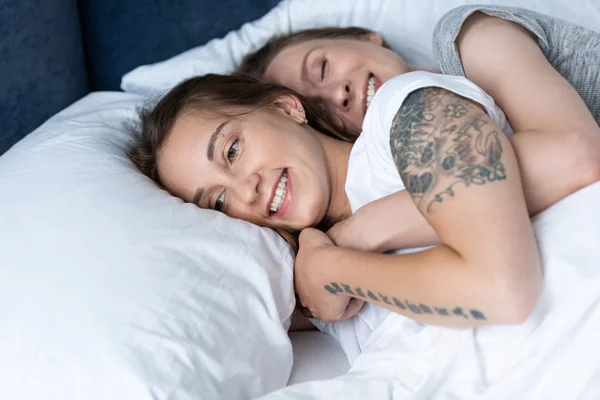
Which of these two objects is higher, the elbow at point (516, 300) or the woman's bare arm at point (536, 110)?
the woman's bare arm at point (536, 110)

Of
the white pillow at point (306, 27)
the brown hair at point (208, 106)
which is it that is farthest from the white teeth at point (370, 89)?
the white pillow at point (306, 27)

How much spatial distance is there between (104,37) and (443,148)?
124 cm

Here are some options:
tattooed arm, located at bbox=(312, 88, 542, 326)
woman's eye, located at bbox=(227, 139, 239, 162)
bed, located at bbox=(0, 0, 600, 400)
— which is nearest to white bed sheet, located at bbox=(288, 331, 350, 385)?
bed, located at bbox=(0, 0, 600, 400)

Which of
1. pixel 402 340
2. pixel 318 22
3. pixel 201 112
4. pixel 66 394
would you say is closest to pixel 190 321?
pixel 66 394

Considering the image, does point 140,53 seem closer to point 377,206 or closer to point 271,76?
point 271,76

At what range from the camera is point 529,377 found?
0.90 metres

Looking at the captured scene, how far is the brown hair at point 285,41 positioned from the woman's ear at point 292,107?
0.95 feet

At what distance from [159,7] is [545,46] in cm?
102

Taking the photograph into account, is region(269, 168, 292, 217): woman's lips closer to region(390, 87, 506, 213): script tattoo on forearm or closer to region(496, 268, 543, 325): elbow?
region(390, 87, 506, 213): script tattoo on forearm

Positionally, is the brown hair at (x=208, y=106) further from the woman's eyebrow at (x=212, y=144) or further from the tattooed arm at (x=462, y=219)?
the tattooed arm at (x=462, y=219)

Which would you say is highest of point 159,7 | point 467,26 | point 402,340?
point 467,26

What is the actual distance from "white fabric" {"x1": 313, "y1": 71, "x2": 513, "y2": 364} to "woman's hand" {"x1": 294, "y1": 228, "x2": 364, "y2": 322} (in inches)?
1.7

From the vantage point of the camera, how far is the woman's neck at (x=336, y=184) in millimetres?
1267

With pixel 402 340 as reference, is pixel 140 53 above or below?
above
